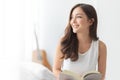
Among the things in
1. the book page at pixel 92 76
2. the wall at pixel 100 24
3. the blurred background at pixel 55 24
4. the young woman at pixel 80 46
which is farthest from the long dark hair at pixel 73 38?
the wall at pixel 100 24

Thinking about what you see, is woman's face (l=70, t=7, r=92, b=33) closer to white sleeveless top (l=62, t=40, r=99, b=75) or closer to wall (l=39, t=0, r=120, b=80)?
white sleeveless top (l=62, t=40, r=99, b=75)

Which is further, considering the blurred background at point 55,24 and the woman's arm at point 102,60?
the blurred background at point 55,24

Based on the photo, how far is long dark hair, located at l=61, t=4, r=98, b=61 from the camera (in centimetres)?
138

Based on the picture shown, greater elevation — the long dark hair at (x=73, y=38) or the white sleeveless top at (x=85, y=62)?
the long dark hair at (x=73, y=38)

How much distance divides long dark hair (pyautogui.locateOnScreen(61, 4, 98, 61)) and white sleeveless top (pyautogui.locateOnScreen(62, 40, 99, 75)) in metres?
0.04

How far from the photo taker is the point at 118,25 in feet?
6.56

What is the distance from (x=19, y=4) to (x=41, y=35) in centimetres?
43

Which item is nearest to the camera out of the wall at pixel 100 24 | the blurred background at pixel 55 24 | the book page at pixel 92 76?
the book page at pixel 92 76

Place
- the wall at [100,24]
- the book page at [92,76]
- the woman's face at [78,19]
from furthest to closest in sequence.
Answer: the wall at [100,24] < the woman's face at [78,19] < the book page at [92,76]

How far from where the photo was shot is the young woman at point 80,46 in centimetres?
137

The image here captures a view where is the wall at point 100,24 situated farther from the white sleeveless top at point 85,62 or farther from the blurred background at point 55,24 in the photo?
the white sleeveless top at point 85,62

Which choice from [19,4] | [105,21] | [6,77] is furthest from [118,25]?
[6,77]

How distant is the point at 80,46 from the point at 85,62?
0.10 metres

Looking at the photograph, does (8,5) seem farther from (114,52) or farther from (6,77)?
(114,52)
